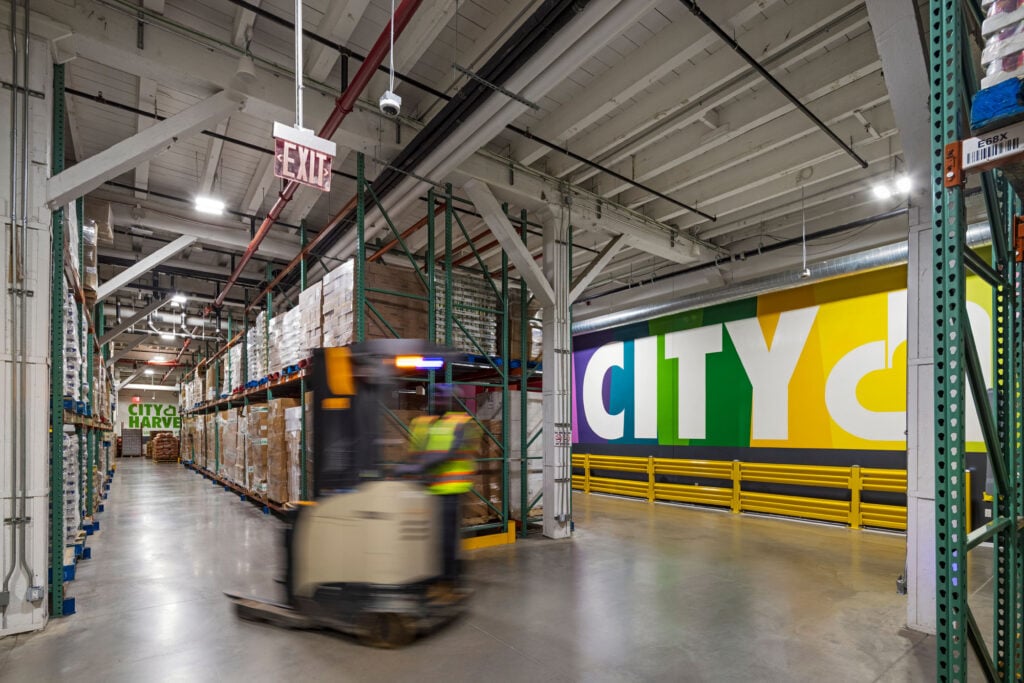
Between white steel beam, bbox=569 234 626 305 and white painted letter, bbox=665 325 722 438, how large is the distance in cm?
416

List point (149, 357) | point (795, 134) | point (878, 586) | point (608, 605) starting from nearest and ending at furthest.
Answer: point (608, 605) → point (878, 586) → point (795, 134) → point (149, 357)

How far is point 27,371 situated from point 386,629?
375 cm

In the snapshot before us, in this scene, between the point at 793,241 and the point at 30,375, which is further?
the point at 793,241

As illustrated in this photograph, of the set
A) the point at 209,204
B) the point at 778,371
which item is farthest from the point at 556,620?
the point at 778,371

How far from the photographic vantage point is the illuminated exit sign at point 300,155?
395 cm

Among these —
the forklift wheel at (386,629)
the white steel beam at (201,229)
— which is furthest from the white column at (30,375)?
the white steel beam at (201,229)

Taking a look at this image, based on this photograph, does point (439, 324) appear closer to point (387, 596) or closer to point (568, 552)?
point (568, 552)

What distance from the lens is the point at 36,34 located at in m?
4.82

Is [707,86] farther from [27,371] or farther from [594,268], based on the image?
[27,371]

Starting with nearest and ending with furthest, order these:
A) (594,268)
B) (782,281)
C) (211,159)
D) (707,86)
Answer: (707,86) → (211,159) → (594,268) → (782,281)

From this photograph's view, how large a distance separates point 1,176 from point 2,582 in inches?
133

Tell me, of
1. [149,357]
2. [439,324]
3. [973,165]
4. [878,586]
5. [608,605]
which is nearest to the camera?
[973,165]

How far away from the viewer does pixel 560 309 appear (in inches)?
339

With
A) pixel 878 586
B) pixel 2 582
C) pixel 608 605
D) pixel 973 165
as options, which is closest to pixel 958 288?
pixel 973 165
